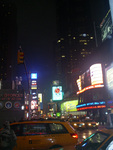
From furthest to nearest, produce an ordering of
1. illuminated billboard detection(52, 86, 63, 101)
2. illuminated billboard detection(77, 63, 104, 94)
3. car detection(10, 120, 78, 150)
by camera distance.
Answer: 1. illuminated billboard detection(52, 86, 63, 101)
2. illuminated billboard detection(77, 63, 104, 94)
3. car detection(10, 120, 78, 150)

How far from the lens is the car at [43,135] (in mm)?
7311

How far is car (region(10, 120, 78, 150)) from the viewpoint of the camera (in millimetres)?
7311

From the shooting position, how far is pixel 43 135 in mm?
7562

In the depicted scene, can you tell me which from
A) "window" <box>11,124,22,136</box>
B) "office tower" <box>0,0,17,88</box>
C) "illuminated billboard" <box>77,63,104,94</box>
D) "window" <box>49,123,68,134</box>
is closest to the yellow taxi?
"window" <box>49,123,68,134</box>

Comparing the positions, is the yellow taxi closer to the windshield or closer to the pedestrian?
the windshield

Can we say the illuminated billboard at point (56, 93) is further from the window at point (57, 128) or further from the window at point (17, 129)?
the window at point (17, 129)

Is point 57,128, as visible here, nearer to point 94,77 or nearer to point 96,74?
point 96,74

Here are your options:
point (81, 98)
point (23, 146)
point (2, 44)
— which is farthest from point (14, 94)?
point (2, 44)

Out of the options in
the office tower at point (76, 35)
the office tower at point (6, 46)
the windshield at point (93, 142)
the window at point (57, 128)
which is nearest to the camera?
the windshield at point (93, 142)

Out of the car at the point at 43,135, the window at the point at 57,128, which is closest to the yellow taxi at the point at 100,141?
the car at the point at 43,135

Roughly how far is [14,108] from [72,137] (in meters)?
13.9

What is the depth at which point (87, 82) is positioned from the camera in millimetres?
56219

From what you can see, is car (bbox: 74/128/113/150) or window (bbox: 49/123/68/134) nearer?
car (bbox: 74/128/113/150)

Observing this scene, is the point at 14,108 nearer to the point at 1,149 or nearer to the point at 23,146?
the point at 23,146
